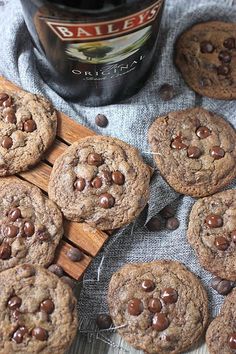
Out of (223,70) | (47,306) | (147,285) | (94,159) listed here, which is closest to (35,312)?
(47,306)

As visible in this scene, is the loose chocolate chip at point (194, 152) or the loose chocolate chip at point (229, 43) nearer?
the loose chocolate chip at point (194, 152)

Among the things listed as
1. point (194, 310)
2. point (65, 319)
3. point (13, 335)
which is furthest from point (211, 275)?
point (13, 335)

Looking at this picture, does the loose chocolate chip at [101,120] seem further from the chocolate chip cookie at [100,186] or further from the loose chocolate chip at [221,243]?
the loose chocolate chip at [221,243]

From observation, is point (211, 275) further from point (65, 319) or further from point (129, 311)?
point (65, 319)

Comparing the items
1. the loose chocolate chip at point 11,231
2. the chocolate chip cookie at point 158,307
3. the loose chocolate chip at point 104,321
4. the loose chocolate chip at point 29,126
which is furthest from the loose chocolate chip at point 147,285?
the loose chocolate chip at point 29,126

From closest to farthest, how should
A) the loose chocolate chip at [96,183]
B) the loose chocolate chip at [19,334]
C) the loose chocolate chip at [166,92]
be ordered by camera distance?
the loose chocolate chip at [19,334] → the loose chocolate chip at [96,183] → the loose chocolate chip at [166,92]

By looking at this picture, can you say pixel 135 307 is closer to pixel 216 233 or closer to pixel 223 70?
pixel 216 233

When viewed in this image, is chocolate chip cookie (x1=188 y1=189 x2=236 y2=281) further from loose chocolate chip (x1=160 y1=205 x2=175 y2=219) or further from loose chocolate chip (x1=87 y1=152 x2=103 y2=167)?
loose chocolate chip (x1=87 y1=152 x2=103 y2=167)
